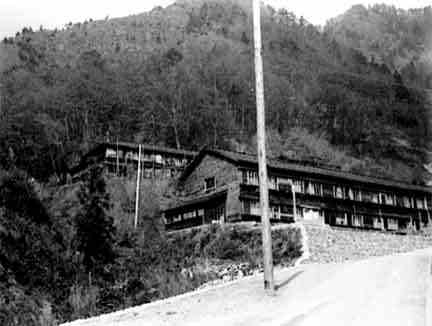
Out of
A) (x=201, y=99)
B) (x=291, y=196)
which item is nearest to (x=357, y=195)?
(x=291, y=196)

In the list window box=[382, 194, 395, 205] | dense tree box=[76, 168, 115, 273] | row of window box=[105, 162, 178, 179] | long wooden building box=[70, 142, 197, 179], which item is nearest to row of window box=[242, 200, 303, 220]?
window box=[382, 194, 395, 205]

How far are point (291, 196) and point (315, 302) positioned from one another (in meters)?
29.2

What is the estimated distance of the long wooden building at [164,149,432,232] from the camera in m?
41.7

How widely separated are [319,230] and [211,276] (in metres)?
6.66

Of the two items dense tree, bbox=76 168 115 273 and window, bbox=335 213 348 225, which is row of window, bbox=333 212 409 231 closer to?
window, bbox=335 213 348 225

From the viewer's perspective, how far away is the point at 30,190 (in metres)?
36.8

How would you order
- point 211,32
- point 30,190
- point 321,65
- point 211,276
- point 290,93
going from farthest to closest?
1. point 211,32
2. point 321,65
3. point 290,93
4. point 30,190
5. point 211,276

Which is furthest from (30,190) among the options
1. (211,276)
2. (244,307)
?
(244,307)

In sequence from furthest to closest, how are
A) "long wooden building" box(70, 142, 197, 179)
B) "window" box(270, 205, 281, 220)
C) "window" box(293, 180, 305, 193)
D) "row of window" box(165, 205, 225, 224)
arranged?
"long wooden building" box(70, 142, 197, 179) < "window" box(293, 180, 305, 193) < "row of window" box(165, 205, 225, 224) < "window" box(270, 205, 281, 220)

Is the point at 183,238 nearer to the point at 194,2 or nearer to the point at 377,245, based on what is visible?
the point at 377,245

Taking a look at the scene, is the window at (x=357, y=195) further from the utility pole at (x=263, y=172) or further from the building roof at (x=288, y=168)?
the utility pole at (x=263, y=172)

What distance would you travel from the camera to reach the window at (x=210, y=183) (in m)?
45.8

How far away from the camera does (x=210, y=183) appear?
46625mm

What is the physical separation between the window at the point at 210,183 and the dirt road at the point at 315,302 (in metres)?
26.2
